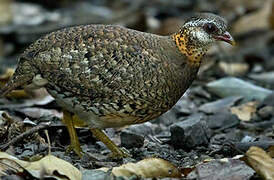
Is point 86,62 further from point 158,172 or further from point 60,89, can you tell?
point 158,172

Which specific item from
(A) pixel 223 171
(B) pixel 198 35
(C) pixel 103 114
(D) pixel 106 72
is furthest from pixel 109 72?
(A) pixel 223 171

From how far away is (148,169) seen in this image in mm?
4348

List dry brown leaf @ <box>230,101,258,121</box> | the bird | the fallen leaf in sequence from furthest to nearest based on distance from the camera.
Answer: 1. dry brown leaf @ <box>230,101,258,121</box>
2. the bird
3. the fallen leaf

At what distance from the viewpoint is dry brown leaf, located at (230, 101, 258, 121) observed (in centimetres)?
707

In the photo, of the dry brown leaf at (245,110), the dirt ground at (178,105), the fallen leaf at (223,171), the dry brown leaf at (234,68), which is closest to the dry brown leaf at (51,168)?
the dirt ground at (178,105)

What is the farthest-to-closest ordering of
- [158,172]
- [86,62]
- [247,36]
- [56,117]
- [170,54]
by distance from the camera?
[247,36], [56,117], [170,54], [86,62], [158,172]

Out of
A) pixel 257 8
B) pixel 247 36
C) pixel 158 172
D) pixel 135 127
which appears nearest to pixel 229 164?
pixel 158 172

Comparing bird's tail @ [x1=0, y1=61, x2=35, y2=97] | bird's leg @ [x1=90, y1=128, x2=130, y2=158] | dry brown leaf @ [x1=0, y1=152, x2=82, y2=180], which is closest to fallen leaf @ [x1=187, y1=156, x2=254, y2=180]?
dry brown leaf @ [x1=0, y1=152, x2=82, y2=180]

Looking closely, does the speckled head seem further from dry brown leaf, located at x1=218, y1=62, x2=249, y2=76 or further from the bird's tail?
dry brown leaf, located at x1=218, y1=62, x2=249, y2=76

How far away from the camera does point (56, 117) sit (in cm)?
625

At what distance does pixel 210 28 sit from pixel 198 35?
0.11 metres


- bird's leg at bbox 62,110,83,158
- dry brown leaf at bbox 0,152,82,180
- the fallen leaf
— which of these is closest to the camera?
dry brown leaf at bbox 0,152,82,180

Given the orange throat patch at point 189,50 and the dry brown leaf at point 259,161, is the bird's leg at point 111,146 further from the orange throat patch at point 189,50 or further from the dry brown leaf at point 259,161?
the dry brown leaf at point 259,161

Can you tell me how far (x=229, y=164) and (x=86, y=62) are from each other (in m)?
1.36
